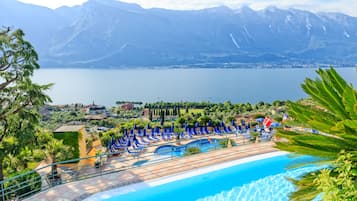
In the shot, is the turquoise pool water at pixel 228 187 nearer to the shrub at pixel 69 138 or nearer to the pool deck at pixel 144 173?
the pool deck at pixel 144 173

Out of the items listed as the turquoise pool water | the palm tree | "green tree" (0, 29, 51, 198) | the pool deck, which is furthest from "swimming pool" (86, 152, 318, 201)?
the palm tree

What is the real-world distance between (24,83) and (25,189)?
2241mm

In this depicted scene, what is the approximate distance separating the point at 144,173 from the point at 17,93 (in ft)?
11.3

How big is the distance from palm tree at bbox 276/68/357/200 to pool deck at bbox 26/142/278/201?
5203 mm

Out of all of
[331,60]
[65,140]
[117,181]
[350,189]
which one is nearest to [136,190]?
[117,181]

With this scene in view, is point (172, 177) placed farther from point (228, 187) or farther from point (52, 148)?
point (52, 148)

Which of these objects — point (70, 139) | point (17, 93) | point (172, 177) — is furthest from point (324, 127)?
point (70, 139)

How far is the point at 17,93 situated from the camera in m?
7.81

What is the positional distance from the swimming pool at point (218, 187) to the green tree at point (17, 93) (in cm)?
207

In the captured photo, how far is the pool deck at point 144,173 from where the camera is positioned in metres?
7.24

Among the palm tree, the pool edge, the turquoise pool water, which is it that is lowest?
the turquoise pool water

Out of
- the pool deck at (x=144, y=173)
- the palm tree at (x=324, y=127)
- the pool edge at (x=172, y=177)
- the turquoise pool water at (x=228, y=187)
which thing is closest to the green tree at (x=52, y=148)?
the pool deck at (x=144, y=173)

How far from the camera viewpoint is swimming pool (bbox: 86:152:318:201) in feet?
25.4

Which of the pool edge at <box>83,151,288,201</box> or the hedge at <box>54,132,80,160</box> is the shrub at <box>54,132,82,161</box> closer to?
the hedge at <box>54,132,80,160</box>
